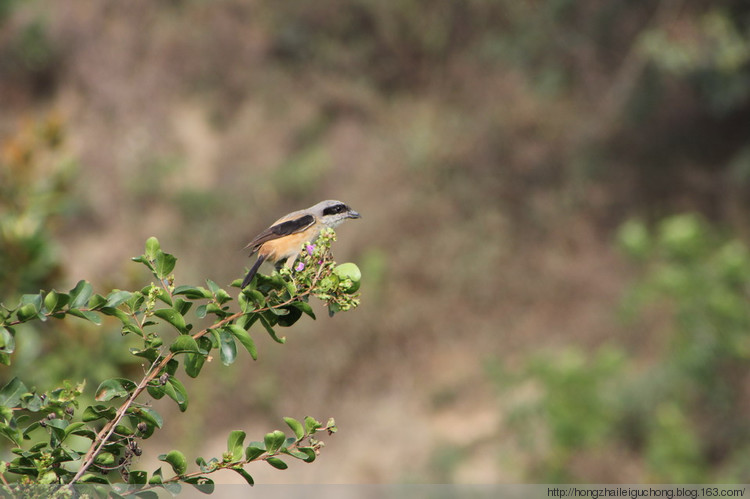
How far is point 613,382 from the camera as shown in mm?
12445

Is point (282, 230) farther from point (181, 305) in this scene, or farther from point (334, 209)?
point (181, 305)

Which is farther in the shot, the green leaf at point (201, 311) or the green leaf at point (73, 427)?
the green leaf at point (201, 311)

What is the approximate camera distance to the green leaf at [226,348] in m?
2.65

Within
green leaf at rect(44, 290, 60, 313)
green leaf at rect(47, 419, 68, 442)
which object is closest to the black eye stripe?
green leaf at rect(44, 290, 60, 313)

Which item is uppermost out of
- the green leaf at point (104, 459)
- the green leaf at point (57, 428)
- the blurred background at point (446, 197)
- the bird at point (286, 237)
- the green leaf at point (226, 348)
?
the blurred background at point (446, 197)

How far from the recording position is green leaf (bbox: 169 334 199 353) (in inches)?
102

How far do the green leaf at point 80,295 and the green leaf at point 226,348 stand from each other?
1.43 ft

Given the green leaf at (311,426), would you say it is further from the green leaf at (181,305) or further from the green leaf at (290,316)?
the green leaf at (181,305)

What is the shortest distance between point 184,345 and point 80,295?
399 millimetres

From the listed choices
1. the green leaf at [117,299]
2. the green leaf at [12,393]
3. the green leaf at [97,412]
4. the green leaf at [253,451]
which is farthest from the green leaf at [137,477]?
the green leaf at [117,299]

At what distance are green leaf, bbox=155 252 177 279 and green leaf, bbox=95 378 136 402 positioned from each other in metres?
0.35

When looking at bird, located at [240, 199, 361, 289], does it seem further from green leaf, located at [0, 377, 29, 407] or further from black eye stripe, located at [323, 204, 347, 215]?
green leaf, located at [0, 377, 29, 407]

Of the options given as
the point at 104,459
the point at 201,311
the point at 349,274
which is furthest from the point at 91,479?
the point at 349,274

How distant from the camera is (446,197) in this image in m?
18.0
